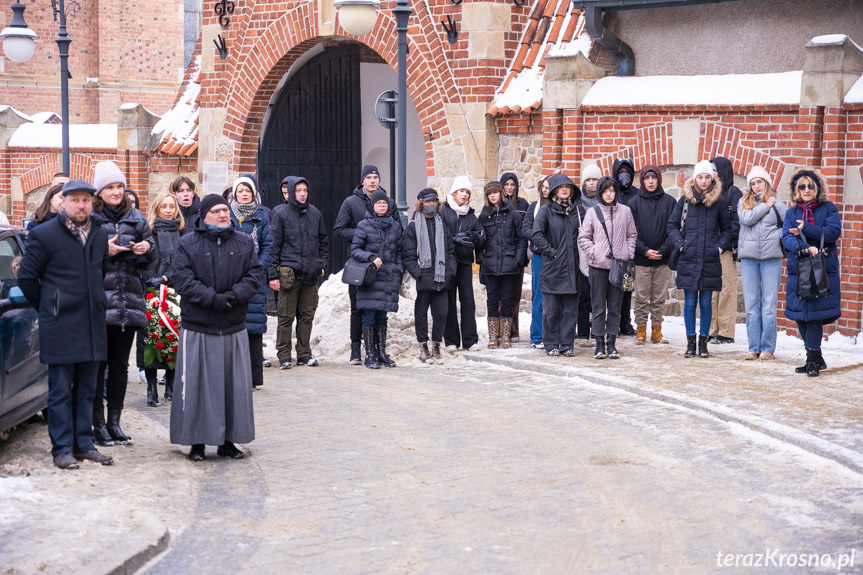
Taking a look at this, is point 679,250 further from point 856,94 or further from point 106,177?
A: point 106,177

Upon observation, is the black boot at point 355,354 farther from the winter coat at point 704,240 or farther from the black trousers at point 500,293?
the winter coat at point 704,240

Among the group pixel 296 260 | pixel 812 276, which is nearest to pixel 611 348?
pixel 812 276

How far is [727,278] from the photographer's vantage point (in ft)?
40.3

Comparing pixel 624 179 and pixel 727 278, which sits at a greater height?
pixel 624 179

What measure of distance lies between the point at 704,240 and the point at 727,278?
108 centimetres

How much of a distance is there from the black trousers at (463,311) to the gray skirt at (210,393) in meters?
4.91

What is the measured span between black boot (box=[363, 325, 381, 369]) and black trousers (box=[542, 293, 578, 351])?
5.90ft

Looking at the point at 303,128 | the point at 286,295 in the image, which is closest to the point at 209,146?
the point at 303,128

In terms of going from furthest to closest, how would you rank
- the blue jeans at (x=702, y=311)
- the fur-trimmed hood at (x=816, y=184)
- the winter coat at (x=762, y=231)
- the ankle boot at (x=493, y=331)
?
the ankle boot at (x=493, y=331), the blue jeans at (x=702, y=311), the winter coat at (x=762, y=231), the fur-trimmed hood at (x=816, y=184)

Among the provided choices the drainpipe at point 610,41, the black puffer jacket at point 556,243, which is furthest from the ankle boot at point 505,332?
the drainpipe at point 610,41

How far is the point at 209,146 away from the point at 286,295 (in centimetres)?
819

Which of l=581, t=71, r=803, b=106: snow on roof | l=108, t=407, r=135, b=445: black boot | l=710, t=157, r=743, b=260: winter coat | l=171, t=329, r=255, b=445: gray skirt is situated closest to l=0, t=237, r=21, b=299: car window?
l=108, t=407, r=135, b=445: black boot

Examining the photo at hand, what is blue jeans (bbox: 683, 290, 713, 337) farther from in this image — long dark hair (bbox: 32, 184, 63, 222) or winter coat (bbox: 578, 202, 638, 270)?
long dark hair (bbox: 32, 184, 63, 222)

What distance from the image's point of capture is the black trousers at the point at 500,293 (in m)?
12.3
